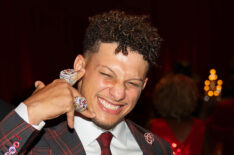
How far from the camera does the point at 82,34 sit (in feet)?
20.3

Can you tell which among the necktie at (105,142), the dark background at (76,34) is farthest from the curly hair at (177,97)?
the necktie at (105,142)

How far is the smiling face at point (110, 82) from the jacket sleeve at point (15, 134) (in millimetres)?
384

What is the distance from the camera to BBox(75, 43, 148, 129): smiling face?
4.14 ft

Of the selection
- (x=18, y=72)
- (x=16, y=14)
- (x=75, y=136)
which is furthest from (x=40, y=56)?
(x=75, y=136)

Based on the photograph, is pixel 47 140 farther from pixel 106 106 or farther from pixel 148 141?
pixel 148 141

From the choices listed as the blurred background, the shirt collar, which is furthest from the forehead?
the blurred background

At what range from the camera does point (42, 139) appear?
1237 millimetres

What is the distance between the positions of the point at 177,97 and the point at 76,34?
405 cm

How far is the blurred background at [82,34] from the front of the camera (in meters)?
4.96

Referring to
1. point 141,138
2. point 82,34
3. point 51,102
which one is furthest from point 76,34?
point 51,102

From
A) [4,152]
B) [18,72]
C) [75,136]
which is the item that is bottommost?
[18,72]

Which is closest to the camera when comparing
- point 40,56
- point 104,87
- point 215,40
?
point 104,87

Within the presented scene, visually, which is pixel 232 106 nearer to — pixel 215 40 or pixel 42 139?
pixel 42 139

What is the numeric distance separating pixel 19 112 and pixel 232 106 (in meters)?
2.33
